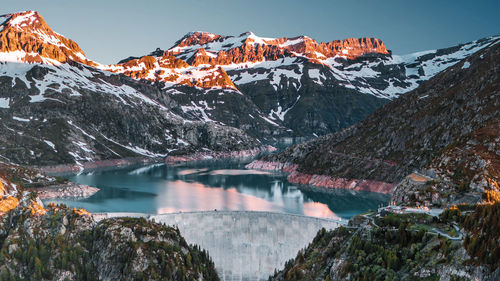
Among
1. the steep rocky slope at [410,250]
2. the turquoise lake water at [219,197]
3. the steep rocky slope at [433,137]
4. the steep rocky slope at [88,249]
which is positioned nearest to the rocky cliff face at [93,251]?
the steep rocky slope at [88,249]

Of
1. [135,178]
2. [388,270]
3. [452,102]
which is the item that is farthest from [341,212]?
[135,178]

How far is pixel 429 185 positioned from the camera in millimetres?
82875

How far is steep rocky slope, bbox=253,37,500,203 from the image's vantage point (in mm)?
91750

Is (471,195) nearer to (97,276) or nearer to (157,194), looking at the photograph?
(97,276)

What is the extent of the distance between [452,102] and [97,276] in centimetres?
11628

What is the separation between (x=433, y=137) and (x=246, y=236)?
2968 inches

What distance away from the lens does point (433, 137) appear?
13200 cm

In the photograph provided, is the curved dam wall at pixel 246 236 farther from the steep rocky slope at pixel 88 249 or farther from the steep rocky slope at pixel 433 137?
the steep rocky slope at pixel 433 137

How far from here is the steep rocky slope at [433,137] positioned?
91750mm

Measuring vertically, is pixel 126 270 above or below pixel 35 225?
below

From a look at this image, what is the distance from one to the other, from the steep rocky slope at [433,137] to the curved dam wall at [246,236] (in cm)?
3120

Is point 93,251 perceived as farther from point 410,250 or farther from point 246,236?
point 410,250

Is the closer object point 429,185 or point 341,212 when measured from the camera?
point 429,185

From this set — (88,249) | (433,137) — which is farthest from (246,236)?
(433,137)
